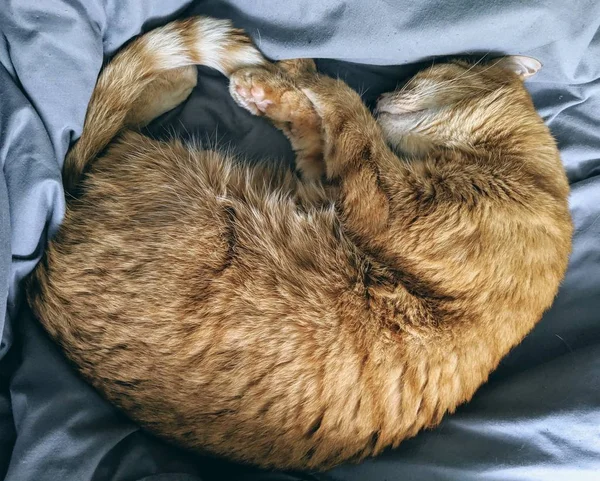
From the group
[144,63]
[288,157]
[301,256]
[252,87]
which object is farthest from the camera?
[288,157]

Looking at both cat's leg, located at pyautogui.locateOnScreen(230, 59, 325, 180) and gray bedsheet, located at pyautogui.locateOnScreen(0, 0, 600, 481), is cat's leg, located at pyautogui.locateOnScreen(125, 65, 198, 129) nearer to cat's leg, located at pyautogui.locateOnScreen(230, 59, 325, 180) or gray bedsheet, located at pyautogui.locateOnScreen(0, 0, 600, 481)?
gray bedsheet, located at pyautogui.locateOnScreen(0, 0, 600, 481)

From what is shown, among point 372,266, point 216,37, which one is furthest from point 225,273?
point 216,37

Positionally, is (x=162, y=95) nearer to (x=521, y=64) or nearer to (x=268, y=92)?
(x=268, y=92)

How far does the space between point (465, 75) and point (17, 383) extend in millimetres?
1588

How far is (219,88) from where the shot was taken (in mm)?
1799

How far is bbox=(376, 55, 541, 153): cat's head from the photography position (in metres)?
A: 1.63

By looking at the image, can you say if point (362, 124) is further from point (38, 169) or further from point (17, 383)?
point (17, 383)

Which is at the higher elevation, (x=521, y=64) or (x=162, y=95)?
(x=521, y=64)

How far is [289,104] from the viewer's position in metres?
1.70

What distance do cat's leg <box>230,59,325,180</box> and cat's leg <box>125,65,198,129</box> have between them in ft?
0.52

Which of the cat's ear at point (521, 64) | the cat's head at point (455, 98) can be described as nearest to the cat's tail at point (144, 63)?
the cat's head at point (455, 98)

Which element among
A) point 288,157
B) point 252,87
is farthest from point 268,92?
point 288,157

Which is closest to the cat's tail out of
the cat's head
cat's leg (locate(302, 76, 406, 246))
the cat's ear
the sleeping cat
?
the sleeping cat

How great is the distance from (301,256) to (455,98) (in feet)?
2.44
